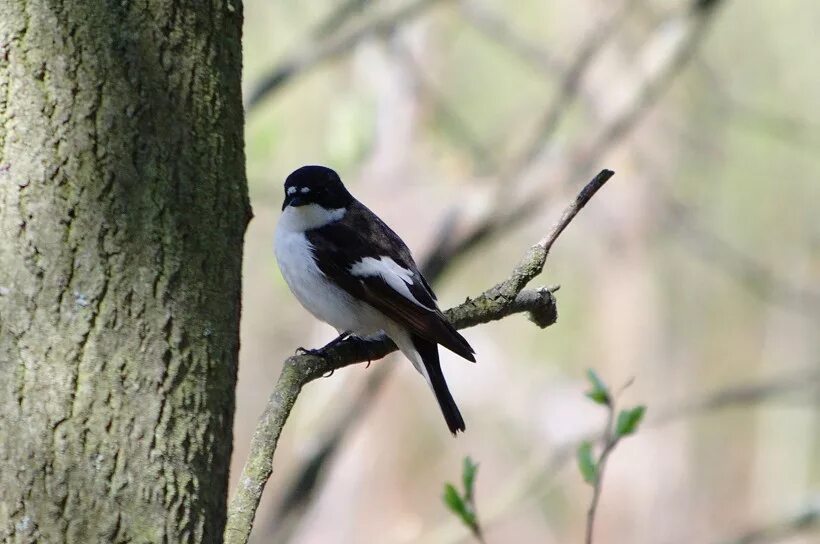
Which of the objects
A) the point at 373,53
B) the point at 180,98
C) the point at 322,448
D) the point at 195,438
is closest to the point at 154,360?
the point at 195,438

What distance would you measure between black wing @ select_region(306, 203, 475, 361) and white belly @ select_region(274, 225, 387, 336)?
0.04 metres

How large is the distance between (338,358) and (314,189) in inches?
52.8

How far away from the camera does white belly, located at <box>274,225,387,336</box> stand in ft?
11.8

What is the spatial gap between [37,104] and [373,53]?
4.82 m

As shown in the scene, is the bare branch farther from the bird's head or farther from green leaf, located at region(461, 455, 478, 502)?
green leaf, located at region(461, 455, 478, 502)

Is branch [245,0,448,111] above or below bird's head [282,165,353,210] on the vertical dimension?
above

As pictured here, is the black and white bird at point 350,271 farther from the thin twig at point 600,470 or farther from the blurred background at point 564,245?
the blurred background at point 564,245

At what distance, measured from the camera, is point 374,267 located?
3.55 metres

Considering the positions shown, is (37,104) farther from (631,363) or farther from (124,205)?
(631,363)

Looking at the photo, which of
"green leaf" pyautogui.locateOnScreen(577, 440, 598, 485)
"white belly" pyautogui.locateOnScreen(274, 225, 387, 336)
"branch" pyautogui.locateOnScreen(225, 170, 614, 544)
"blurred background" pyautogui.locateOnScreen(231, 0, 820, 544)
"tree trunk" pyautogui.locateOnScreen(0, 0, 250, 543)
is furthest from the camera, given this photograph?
"blurred background" pyautogui.locateOnScreen(231, 0, 820, 544)

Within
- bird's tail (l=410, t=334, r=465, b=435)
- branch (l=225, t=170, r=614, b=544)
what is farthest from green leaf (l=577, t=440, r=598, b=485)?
bird's tail (l=410, t=334, r=465, b=435)

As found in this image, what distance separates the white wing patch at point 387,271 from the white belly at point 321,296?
105 millimetres

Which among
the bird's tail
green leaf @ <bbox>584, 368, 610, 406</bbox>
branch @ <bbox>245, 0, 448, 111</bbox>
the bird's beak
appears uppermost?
branch @ <bbox>245, 0, 448, 111</bbox>

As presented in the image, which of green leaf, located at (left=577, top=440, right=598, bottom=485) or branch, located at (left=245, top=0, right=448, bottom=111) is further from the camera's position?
branch, located at (left=245, top=0, right=448, bottom=111)
